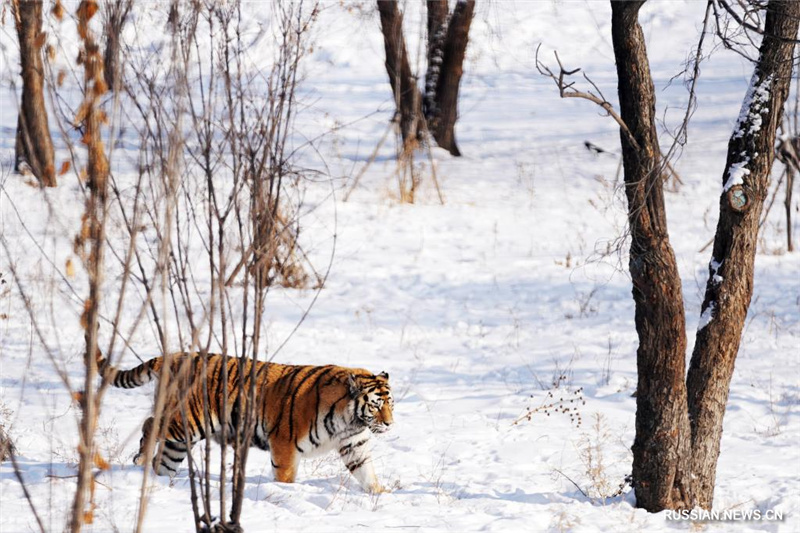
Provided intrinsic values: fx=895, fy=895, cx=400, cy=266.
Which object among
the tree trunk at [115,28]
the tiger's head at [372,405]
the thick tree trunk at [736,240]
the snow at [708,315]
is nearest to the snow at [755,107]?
the thick tree trunk at [736,240]

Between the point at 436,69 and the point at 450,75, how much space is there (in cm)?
27

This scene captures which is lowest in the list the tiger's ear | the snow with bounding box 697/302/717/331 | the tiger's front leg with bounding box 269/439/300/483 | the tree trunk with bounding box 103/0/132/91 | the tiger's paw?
the tiger's paw

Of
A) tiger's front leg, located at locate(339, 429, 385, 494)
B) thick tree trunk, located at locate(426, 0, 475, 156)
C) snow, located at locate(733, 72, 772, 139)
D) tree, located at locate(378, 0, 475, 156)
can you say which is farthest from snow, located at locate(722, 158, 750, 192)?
thick tree trunk, located at locate(426, 0, 475, 156)

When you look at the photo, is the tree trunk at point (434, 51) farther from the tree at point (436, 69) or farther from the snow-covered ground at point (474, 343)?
the snow-covered ground at point (474, 343)

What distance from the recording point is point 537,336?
8844mm

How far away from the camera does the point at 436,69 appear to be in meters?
14.8

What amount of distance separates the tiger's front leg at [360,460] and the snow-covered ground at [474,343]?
0.11m

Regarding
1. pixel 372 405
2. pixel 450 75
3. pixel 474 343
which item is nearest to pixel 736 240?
pixel 372 405

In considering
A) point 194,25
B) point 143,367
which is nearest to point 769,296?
point 143,367

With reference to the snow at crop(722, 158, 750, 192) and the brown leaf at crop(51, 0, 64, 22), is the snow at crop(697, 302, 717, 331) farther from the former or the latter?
the brown leaf at crop(51, 0, 64, 22)

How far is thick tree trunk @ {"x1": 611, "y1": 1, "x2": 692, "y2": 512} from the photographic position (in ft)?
14.5

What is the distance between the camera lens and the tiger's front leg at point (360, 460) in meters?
5.03

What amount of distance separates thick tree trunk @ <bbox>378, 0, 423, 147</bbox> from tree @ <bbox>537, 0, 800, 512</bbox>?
8452 millimetres

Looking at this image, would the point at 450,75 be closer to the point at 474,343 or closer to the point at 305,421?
the point at 474,343
